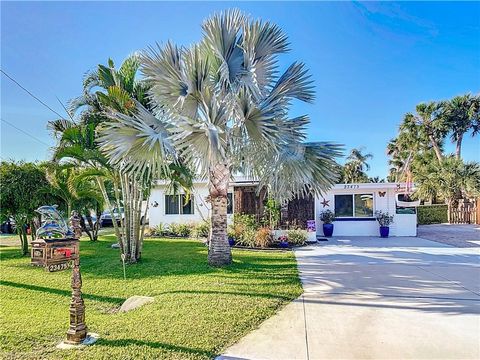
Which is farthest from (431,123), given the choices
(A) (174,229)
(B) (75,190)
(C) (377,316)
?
(B) (75,190)

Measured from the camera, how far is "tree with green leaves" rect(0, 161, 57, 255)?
408 inches

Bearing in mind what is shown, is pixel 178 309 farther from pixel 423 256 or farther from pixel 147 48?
pixel 423 256

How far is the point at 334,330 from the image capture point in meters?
4.12

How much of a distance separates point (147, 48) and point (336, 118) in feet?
41.7

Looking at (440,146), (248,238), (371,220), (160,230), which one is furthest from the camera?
(440,146)

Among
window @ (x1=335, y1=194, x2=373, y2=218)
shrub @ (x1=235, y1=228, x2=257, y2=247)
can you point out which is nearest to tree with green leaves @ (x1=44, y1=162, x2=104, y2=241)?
shrub @ (x1=235, y1=228, x2=257, y2=247)

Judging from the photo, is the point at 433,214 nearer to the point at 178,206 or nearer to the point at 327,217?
the point at 327,217

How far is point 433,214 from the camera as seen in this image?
2373cm

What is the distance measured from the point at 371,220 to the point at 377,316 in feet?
39.1

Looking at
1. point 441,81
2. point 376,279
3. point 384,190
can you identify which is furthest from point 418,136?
point 376,279

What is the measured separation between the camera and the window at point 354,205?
51.5 ft

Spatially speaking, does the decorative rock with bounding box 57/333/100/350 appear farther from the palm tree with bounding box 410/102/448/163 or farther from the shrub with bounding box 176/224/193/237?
the palm tree with bounding box 410/102/448/163

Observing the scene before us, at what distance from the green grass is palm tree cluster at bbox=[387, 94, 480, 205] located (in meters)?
18.6

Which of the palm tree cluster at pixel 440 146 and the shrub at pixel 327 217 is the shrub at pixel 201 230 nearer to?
the shrub at pixel 327 217
